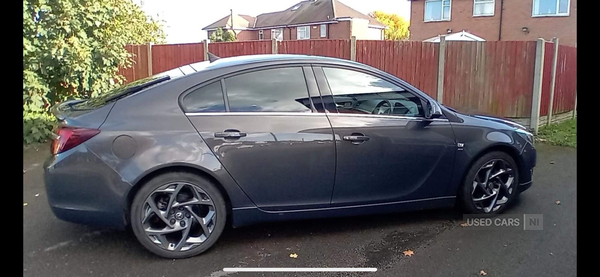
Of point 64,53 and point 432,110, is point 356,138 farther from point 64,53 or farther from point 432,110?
point 64,53

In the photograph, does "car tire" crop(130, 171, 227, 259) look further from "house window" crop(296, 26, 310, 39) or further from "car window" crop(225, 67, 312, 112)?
"house window" crop(296, 26, 310, 39)

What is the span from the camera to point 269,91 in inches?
132

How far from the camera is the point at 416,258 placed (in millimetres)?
3180

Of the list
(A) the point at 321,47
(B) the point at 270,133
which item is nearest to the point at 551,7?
(A) the point at 321,47

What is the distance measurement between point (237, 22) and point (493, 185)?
4334cm

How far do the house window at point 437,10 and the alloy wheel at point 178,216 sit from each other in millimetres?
22712

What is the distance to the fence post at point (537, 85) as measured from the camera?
7.95 meters

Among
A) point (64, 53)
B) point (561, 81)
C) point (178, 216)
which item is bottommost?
point (178, 216)

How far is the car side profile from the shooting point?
9.92ft

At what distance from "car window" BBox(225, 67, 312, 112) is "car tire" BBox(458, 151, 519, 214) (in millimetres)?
1668

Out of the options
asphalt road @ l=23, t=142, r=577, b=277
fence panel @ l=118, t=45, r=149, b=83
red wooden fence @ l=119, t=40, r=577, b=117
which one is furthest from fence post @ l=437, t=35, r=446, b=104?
fence panel @ l=118, t=45, r=149, b=83

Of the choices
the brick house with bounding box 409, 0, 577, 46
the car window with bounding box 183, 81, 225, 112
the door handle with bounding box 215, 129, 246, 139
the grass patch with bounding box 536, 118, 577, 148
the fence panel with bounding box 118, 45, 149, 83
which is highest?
the brick house with bounding box 409, 0, 577, 46
